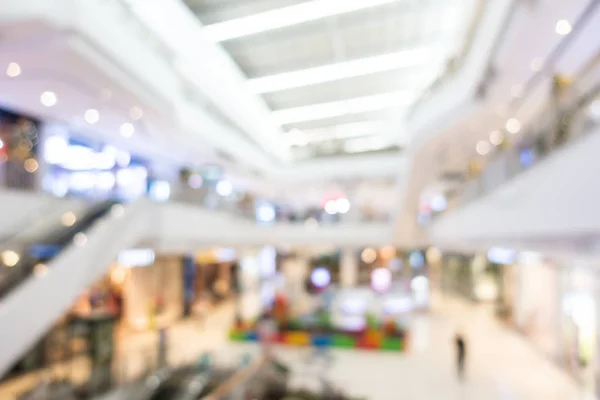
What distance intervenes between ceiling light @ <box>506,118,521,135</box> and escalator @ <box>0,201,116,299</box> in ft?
30.5

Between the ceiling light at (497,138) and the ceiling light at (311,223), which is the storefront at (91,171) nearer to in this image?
the ceiling light at (311,223)

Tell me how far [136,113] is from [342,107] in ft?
24.2

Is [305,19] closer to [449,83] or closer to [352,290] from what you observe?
[449,83]

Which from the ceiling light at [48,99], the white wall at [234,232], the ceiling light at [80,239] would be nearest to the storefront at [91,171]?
the white wall at [234,232]

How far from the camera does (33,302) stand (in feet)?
17.6

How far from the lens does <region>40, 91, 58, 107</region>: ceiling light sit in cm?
860

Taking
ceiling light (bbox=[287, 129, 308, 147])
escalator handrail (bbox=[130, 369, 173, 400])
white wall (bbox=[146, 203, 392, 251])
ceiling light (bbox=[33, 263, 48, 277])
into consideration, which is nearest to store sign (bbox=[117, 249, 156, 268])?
white wall (bbox=[146, 203, 392, 251])

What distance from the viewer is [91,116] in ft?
33.6

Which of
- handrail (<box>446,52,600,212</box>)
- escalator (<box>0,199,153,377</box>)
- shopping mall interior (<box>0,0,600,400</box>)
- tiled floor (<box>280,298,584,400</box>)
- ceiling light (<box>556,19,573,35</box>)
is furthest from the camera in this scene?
tiled floor (<box>280,298,584,400</box>)

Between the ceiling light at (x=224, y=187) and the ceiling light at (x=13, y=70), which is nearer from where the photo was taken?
the ceiling light at (x=13, y=70)

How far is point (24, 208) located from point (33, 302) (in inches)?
149

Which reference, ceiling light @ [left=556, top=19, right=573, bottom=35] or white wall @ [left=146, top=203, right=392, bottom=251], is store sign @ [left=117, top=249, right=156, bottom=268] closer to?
white wall @ [left=146, top=203, right=392, bottom=251]

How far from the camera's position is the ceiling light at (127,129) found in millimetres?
10844

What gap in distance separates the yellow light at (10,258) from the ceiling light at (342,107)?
1013 centimetres
